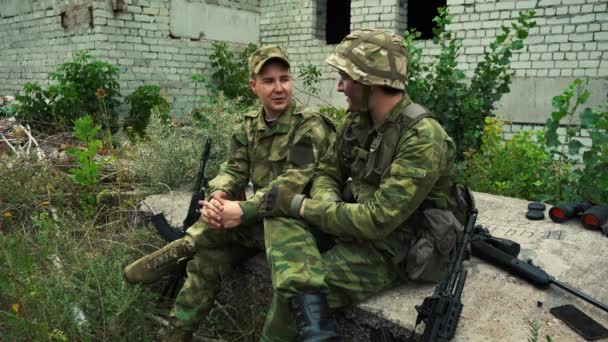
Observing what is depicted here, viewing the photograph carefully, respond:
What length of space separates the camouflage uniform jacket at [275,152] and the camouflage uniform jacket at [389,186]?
0.73ft

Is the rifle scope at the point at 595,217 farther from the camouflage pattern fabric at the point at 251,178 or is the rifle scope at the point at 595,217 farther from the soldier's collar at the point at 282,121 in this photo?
the soldier's collar at the point at 282,121

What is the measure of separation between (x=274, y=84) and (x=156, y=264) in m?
A: 1.14

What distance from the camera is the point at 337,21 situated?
35.0ft

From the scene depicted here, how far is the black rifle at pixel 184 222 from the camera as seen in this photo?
2.87 meters

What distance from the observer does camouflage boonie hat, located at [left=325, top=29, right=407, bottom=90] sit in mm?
2080

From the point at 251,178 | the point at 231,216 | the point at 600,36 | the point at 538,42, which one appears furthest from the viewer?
the point at 538,42

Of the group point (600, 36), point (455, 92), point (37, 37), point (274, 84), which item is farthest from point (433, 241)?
point (37, 37)

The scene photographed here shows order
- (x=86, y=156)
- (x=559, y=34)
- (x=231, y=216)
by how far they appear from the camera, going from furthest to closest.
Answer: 1. (x=559, y=34)
2. (x=86, y=156)
3. (x=231, y=216)

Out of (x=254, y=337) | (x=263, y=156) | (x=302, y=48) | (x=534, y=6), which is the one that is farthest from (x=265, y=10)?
(x=254, y=337)

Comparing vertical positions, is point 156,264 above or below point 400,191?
below

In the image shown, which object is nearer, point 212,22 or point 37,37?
point 212,22

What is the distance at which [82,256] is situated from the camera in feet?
9.87

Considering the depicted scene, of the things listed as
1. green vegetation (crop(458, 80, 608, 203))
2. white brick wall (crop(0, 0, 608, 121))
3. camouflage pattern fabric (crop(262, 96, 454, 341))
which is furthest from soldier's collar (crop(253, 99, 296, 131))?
white brick wall (crop(0, 0, 608, 121))

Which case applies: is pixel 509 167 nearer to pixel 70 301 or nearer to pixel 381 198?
pixel 381 198
